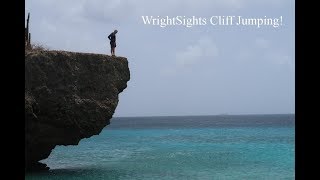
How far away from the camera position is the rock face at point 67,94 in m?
17.9

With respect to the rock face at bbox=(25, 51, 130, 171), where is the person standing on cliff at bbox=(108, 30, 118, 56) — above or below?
above

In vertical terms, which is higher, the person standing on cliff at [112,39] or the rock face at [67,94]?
the person standing on cliff at [112,39]

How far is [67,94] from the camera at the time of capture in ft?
60.0

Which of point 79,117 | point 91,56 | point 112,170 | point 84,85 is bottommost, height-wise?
point 112,170

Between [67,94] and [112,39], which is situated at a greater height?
[112,39]

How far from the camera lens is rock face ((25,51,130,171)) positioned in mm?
17922
